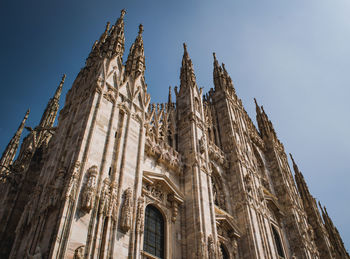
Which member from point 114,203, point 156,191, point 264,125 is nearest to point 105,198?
point 114,203

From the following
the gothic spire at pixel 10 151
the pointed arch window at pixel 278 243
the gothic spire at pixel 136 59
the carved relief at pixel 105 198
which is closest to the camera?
the carved relief at pixel 105 198

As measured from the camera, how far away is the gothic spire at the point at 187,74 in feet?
83.2

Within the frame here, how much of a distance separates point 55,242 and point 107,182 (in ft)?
9.85

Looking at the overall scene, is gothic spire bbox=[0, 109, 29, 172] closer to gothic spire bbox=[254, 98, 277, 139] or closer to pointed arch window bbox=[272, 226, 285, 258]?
pointed arch window bbox=[272, 226, 285, 258]

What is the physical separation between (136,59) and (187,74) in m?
6.95

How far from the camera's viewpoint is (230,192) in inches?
877

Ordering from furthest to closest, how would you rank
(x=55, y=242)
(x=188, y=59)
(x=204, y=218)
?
1. (x=188, y=59)
2. (x=204, y=218)
3. (x=55, y=242)

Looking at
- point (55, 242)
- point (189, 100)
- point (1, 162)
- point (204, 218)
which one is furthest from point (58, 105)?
point (55, 242)

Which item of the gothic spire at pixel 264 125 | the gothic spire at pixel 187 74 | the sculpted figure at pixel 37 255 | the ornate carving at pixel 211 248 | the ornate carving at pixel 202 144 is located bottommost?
the sculpted figure at pixel 37 255

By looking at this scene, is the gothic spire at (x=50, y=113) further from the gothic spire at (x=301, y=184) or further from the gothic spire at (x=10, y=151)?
the gothic spire at (x=301, y=184)

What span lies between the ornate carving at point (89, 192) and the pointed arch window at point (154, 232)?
402 centimetres

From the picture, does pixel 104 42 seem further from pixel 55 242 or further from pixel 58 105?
pixel 58 105

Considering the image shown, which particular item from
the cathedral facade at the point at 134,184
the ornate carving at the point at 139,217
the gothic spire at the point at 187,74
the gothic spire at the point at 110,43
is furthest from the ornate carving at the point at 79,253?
the gothic spire at the point at 187,74

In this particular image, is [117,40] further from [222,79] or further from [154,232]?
[222,79]
